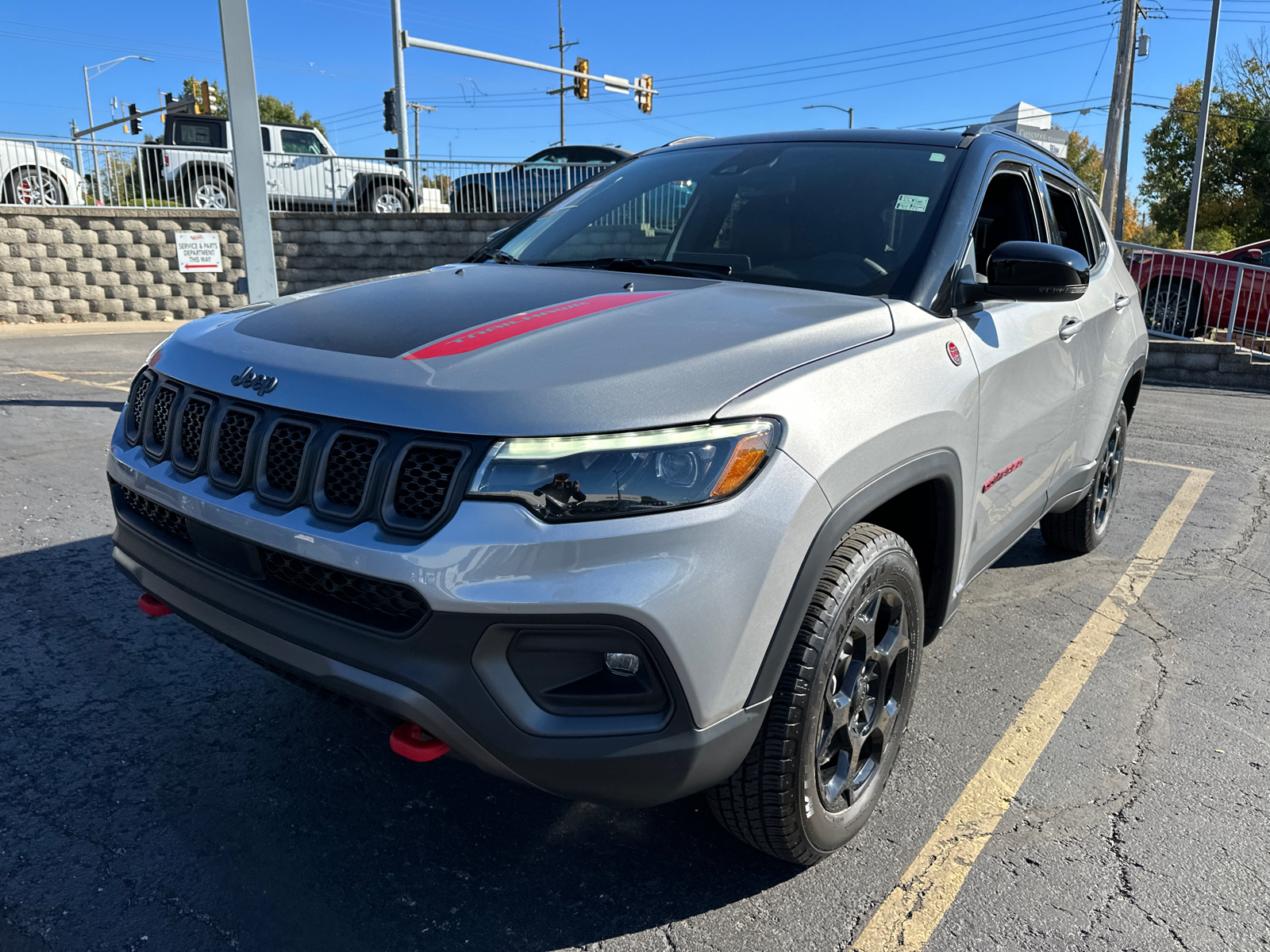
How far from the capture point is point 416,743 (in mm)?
1892

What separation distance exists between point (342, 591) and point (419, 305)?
89cm

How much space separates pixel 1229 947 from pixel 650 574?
5.29 ft

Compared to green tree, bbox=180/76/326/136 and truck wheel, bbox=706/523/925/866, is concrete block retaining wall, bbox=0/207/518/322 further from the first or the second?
green tree, bbox=180/76/326/136

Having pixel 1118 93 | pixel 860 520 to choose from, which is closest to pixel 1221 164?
A: pixel 1118 93

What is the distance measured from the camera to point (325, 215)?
16219 mm

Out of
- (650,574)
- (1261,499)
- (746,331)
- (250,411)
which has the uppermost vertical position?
(746,331)

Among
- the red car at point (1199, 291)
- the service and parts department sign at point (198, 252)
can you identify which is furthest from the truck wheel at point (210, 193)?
the red car at point (1199, 291)

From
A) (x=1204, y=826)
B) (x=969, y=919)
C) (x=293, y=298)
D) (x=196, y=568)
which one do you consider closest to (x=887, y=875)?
(x=969, y=919)

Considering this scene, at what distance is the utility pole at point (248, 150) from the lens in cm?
695

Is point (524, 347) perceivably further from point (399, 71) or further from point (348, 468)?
point (399, 71)

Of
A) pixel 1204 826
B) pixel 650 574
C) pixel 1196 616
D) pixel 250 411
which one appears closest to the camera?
pixel 650 574

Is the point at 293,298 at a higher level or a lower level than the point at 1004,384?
higher

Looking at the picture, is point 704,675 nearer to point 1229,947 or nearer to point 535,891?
point 535,891

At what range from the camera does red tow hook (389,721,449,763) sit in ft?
6.17
